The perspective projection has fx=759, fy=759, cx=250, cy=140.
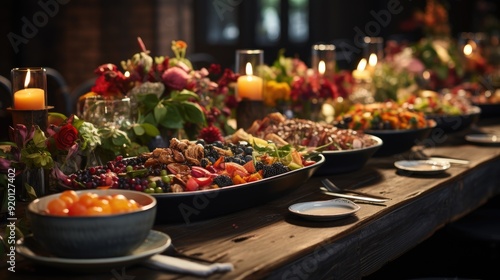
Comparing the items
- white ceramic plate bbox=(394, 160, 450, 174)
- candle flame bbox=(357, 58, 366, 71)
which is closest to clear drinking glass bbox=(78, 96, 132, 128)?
white ceramic plate bbox=(394, 160, 450, 174)

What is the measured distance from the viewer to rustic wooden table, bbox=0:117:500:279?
57.6 inches

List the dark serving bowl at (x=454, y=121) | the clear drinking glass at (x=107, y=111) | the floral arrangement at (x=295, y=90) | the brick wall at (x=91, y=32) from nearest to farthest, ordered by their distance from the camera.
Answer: the clear drinking glass at (x=107, y=111) < the floral arrangement at (x=295, y=90) < the dark serving bowl at (x=454, y=121) < the brick wall at (x=91, y=32)

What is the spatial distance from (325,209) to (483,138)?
1.48 metres

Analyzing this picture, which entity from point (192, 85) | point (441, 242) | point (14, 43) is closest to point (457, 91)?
point (441, 242)

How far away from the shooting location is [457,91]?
12.7 feet

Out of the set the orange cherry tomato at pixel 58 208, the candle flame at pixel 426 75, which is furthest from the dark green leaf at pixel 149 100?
the candle flame at pixel 426 75

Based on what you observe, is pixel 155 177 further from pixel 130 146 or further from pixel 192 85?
pixel 192 85

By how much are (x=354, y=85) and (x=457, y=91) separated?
0.75 meters

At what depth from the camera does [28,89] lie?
188 cm

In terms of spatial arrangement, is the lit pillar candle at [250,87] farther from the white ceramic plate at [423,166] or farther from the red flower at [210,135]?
the white ceramic plate at [423,166]

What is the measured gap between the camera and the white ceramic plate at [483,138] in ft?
10.0

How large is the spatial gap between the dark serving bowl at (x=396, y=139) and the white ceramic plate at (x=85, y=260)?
138 centimetres

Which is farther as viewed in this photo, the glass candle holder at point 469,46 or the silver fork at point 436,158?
the glass candle holder at point 469,46

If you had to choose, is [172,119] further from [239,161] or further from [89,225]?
[89,225]
